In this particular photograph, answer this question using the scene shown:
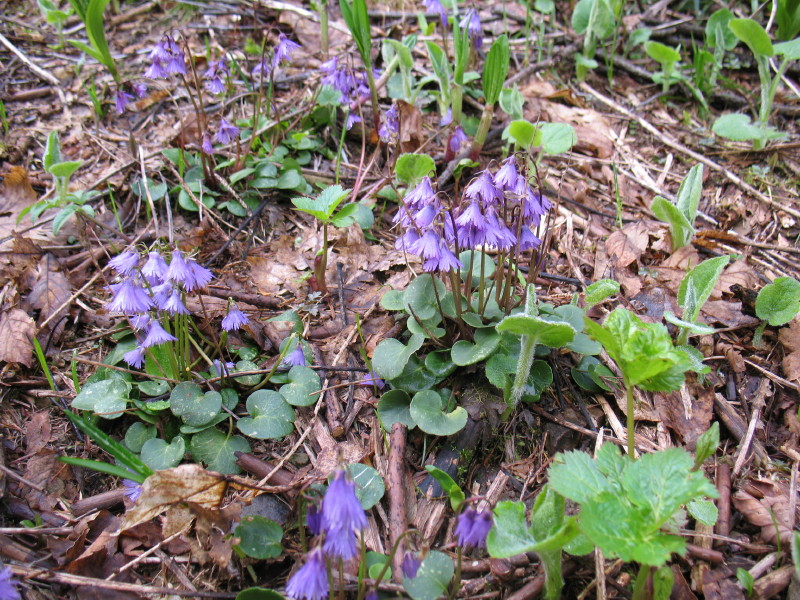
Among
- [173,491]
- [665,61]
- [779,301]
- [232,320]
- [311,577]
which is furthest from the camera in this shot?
[665,61]

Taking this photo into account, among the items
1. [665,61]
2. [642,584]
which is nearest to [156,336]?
[642,584]

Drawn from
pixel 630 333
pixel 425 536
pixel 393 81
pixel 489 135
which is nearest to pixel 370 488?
pixel 425 536

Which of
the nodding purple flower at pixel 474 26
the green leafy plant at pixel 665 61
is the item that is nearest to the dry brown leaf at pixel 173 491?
the nodding purple flower at pixel 474 26

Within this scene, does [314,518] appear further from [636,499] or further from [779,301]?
[779,301]

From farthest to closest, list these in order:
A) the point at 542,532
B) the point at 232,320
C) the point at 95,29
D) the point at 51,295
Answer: the point at 95,29
the point at 51,295
the point at 232,320
the point at 542,532

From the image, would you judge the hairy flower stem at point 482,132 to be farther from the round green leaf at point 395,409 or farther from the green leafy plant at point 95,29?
the green leafy plant at point 95,29
